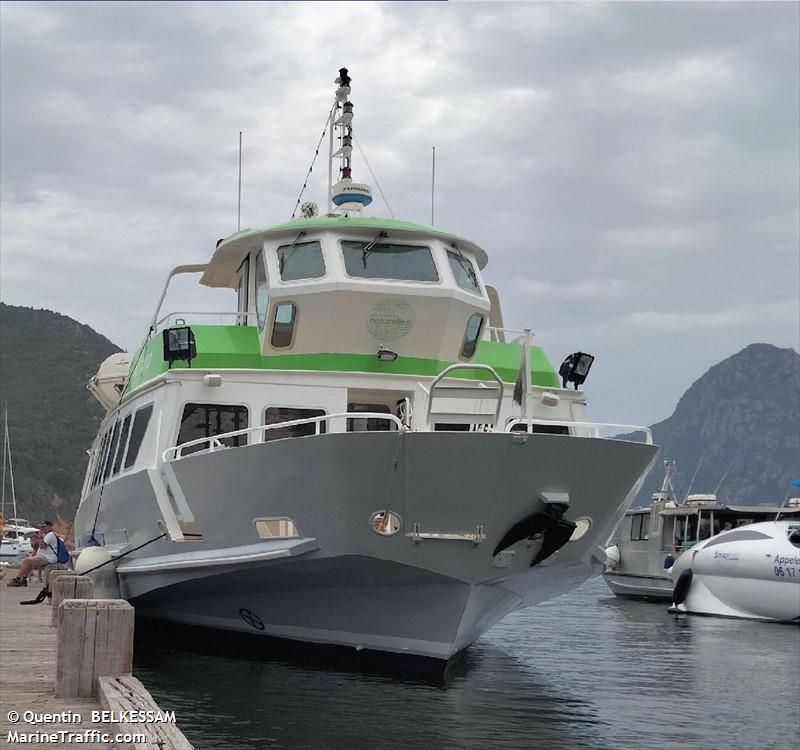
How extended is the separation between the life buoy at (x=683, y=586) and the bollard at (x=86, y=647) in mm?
25553

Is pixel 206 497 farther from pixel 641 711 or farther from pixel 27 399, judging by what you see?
pixel 27 399

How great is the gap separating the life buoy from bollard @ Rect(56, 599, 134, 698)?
25553mm

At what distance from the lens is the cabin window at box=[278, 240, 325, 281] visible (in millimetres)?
14734

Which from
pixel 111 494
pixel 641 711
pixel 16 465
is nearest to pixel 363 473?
pixel 641 711

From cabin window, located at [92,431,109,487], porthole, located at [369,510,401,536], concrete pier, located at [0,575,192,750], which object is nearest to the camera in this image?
concrete pier, located at [0,575,192,750]

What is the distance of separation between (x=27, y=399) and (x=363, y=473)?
421 ft

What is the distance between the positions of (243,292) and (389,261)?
289cm

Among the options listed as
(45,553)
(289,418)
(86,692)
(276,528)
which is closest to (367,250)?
(289,418)

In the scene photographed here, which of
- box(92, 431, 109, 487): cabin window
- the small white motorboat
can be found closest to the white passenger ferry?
box(92, 431, 109, 487): cabin window

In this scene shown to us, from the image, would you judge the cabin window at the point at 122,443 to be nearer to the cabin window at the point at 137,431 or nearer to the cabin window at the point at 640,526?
the cabin window at the point at 137,431

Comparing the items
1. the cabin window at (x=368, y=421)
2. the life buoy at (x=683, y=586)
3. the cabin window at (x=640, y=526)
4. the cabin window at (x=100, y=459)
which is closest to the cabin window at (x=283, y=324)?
the cabin window at (x=368, y=421)

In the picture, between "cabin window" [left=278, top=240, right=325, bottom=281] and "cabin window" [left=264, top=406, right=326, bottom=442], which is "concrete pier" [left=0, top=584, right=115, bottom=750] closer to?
"cabin window" [left=264, top=406, right=326, bottom=442]

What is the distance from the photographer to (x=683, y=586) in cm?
3138

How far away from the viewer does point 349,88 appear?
18391 millimetres
